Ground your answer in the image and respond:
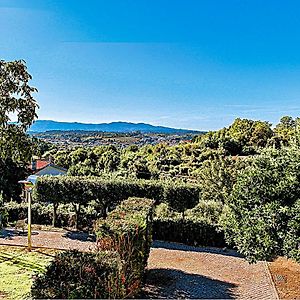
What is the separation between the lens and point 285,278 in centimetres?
Result: 1193

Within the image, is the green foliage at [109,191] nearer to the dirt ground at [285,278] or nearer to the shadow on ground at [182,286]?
the dirt ground at [285,278]

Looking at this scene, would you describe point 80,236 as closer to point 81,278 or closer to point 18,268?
point 18,268

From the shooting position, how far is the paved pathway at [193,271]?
416 inches

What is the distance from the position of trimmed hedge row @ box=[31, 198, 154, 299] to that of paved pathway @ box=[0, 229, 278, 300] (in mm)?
1780

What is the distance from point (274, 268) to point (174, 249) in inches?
166

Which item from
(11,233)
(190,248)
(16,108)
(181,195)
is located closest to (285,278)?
(190,248)

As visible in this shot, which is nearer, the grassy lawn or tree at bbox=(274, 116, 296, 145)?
the grassy lawn

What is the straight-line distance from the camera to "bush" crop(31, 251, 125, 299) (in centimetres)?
476

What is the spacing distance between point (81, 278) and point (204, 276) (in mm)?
7648

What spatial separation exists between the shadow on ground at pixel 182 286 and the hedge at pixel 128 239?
1020 millimetres

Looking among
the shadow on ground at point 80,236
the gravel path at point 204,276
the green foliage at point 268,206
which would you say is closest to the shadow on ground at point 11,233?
the shadow on ground at point 80,236

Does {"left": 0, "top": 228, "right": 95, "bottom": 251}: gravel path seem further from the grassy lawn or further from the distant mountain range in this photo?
the distant mountain range

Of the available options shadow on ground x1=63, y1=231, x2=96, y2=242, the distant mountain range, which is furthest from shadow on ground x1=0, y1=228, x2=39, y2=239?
the distant mountain range

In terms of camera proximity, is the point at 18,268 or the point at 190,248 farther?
the point at 190,248
